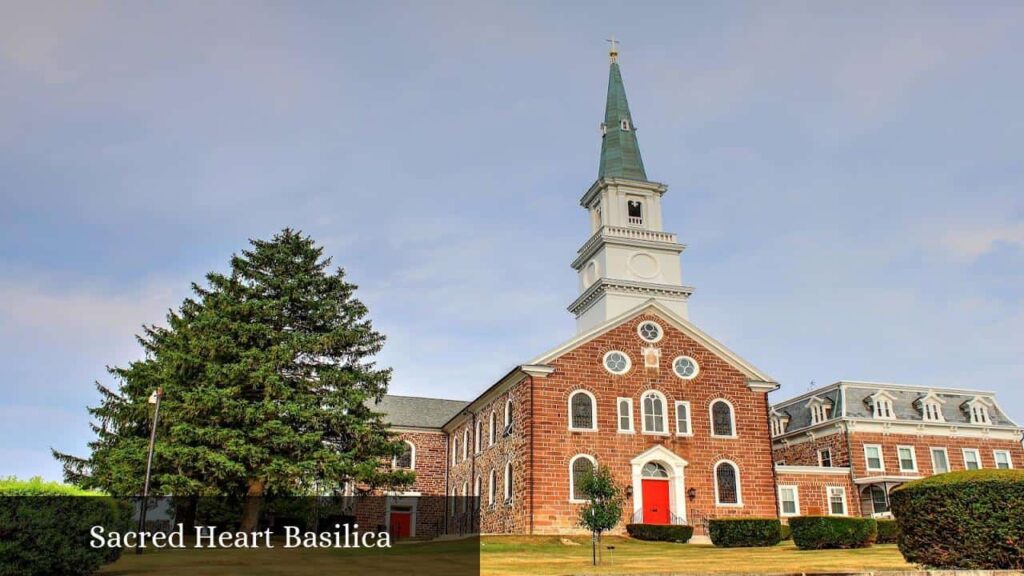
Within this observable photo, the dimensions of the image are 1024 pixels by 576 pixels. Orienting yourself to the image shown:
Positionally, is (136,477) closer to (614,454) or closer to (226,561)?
(226,561)

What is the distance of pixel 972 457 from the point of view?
4728 cm

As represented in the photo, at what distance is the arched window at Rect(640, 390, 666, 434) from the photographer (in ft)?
116

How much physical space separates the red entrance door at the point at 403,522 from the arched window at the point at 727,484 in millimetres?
19912

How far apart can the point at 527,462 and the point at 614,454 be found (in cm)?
397

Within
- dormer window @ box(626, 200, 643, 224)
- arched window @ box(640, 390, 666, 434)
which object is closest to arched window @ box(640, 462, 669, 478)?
arched window @ box(640, 390, 666, 434)

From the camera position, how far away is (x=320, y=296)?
32781 millimetres

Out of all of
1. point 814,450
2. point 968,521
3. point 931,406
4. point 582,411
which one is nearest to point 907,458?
point 931,406

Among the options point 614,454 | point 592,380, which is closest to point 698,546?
point 614,454

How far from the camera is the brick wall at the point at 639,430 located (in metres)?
33.4

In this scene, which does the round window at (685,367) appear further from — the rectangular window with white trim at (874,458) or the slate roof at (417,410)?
the slate roof at (417,410)

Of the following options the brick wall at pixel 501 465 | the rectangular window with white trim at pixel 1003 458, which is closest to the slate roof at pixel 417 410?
the brick wall at pixel 501 465

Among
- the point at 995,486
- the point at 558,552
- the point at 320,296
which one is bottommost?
the point at 558,552

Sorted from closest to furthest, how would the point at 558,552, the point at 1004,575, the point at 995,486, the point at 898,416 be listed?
the point at 1004,575 < the point at 995,486 < the point at 558,552 < the point at 898,416

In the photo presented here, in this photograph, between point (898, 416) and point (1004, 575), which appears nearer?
point (1004, 575)
